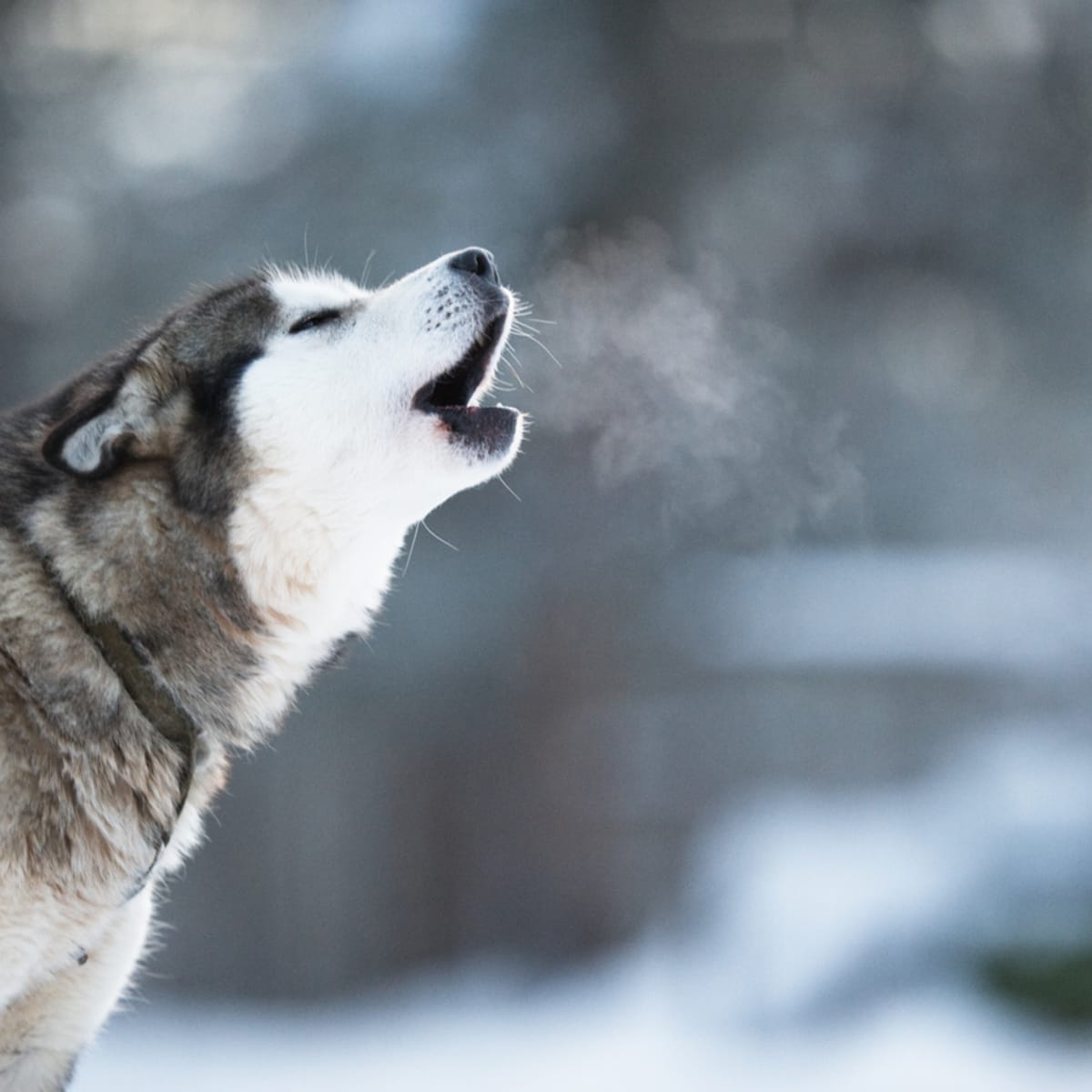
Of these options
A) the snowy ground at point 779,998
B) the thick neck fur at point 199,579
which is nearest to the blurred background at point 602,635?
the snowy ground at point 779,998

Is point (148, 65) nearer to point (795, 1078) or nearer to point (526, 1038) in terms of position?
point (526, 1038)

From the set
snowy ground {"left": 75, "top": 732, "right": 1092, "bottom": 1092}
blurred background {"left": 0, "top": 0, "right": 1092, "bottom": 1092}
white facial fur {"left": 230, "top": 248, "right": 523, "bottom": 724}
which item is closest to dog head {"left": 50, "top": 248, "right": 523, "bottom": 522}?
white facial fur {"left": 230, "top": 248, "right": 523, "bottom": 724}

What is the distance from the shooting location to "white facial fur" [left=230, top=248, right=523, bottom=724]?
2.88 m

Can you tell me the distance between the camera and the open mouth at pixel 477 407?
9.56 ft

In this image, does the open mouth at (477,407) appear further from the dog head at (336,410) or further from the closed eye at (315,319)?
the closed eye at (315,319)

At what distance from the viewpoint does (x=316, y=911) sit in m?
7.98

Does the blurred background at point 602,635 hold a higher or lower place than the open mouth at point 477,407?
higher

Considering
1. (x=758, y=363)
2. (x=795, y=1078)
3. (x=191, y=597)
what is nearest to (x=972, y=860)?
(x=795, y=1078)

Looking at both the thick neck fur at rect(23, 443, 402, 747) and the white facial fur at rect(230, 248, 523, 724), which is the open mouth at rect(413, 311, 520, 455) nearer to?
the white facial fur at rect(230, 248, 523, 724)

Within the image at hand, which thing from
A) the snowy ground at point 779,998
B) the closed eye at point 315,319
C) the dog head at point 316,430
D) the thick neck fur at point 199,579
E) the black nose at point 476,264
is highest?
the snowy ground at point 779,998

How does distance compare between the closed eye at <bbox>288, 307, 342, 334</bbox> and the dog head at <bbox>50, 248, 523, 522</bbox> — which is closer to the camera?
the dog head at <bbox>50, 248, 523, 522</bbox>

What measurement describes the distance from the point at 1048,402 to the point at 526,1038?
21.1 feet

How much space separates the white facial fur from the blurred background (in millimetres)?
3989

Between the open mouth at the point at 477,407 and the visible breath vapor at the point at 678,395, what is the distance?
4359 mm
